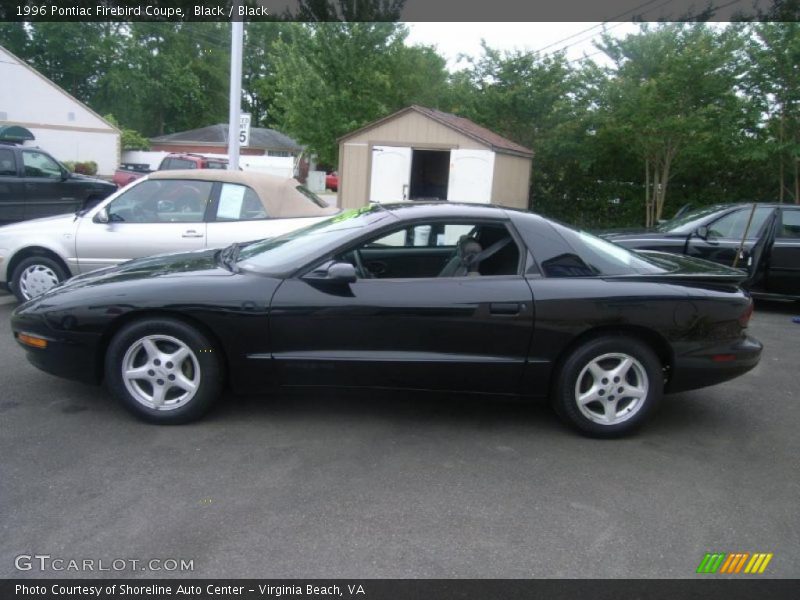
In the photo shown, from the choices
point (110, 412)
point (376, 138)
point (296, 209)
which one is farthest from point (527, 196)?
point (110, 412)

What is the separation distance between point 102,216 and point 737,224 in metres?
7.52

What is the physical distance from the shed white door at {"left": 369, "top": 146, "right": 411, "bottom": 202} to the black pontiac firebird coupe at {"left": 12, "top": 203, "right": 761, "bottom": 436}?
12088 mm

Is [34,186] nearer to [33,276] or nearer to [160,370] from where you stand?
[33,276]

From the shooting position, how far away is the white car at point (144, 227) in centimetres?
687

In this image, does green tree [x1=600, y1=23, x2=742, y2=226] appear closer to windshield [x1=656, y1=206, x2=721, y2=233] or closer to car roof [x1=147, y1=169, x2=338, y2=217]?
windshield [x1=656, y1=206, x2=721, y2=233]

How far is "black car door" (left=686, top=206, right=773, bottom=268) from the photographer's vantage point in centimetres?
857

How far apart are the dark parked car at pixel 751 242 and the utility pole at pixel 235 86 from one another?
6843 millimetres

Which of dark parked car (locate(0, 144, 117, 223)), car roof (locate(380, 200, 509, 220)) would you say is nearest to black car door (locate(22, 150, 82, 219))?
dark parked car (locate(0, 144, 117, 223))

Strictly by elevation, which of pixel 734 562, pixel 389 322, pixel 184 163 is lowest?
pixel 734 562

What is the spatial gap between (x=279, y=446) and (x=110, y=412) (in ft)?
3.96

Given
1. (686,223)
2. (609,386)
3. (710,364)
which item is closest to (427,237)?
(609,386)

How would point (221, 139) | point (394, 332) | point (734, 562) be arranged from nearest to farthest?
point (734, 562), point (394, 332), point (221, 139)

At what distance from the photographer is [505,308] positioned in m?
4.16
